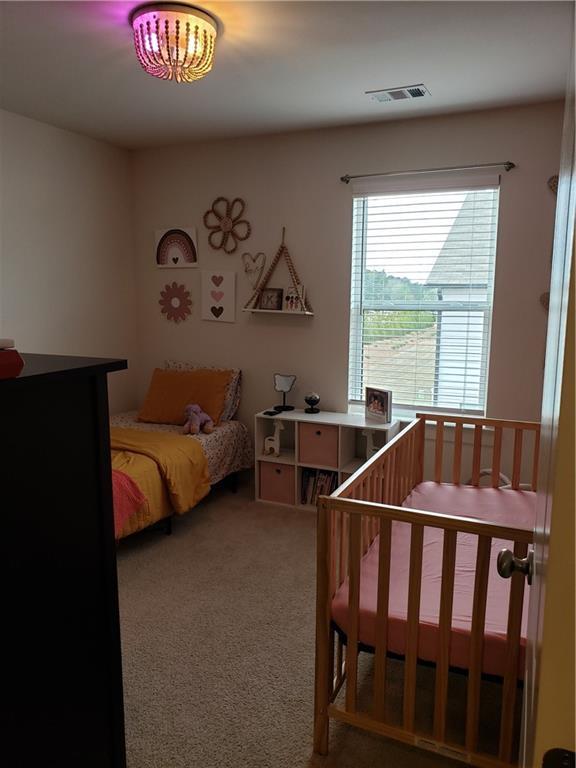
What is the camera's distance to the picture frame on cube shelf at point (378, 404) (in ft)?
11.7

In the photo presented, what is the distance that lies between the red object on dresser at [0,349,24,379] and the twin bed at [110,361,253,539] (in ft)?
6.69

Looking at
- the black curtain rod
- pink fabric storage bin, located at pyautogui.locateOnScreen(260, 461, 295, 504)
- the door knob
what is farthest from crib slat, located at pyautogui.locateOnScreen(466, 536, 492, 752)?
the black curtain rod

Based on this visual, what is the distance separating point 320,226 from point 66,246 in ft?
5.86

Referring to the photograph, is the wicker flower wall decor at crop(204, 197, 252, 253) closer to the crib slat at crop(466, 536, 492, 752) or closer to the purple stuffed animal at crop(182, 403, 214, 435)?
the purple stuffed animal at crop(182, 403, 214, 435)

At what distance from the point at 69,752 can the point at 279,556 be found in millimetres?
1944

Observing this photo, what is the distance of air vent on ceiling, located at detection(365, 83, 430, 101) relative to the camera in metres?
2.91

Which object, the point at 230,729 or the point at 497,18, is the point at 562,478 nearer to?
the point at 230,729

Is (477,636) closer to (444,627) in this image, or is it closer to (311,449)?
(444,627)

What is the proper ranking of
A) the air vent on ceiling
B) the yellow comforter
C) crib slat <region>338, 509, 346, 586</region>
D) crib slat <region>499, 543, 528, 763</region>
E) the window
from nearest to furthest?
1. crib slat <region>499, 543, 528, 763</region>
2. crib slat <region>338, 509, 346, 586</region>
3. the air vent on ceiling
4. the yellow comforter
5. the window

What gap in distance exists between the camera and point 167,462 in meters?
3.21

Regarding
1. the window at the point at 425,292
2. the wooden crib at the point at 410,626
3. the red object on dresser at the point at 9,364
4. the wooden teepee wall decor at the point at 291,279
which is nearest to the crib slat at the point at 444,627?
the wooden crib at the point at 410,626

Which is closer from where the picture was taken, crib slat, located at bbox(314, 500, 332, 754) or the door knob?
the door knob

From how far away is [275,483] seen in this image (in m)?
3.87

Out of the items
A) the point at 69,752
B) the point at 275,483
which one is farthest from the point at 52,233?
the point at 69,752
